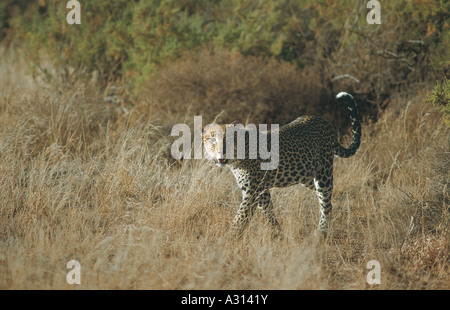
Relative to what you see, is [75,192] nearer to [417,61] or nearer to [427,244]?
[427,244]

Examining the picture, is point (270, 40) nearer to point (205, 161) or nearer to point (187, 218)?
point (205, 161)

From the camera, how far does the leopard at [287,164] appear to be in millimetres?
4863

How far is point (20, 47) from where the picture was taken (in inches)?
469

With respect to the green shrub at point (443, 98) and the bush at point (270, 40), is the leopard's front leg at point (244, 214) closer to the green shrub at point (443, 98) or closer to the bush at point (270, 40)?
the green shrub at point (443, 98)

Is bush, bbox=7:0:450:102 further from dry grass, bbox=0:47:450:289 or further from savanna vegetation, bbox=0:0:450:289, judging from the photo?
dry grass, bbox=0:47:450:289

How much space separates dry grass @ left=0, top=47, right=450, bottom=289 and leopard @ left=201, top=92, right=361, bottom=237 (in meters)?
0.19

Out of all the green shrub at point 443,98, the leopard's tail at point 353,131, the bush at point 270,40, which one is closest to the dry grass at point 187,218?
the leopard's tail at point 353,131

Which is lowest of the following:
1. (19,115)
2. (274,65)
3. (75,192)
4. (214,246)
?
(214,246)

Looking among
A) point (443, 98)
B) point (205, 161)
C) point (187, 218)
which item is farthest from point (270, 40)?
point (187, 218)

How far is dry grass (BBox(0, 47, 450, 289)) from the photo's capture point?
4.08m

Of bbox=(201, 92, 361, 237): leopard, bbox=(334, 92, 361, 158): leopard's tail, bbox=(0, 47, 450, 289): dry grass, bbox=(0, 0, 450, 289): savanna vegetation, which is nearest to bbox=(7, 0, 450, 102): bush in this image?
bbox=(0, 0, 450, 289): savanna vegetation

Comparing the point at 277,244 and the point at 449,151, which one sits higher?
the point at 449,151
